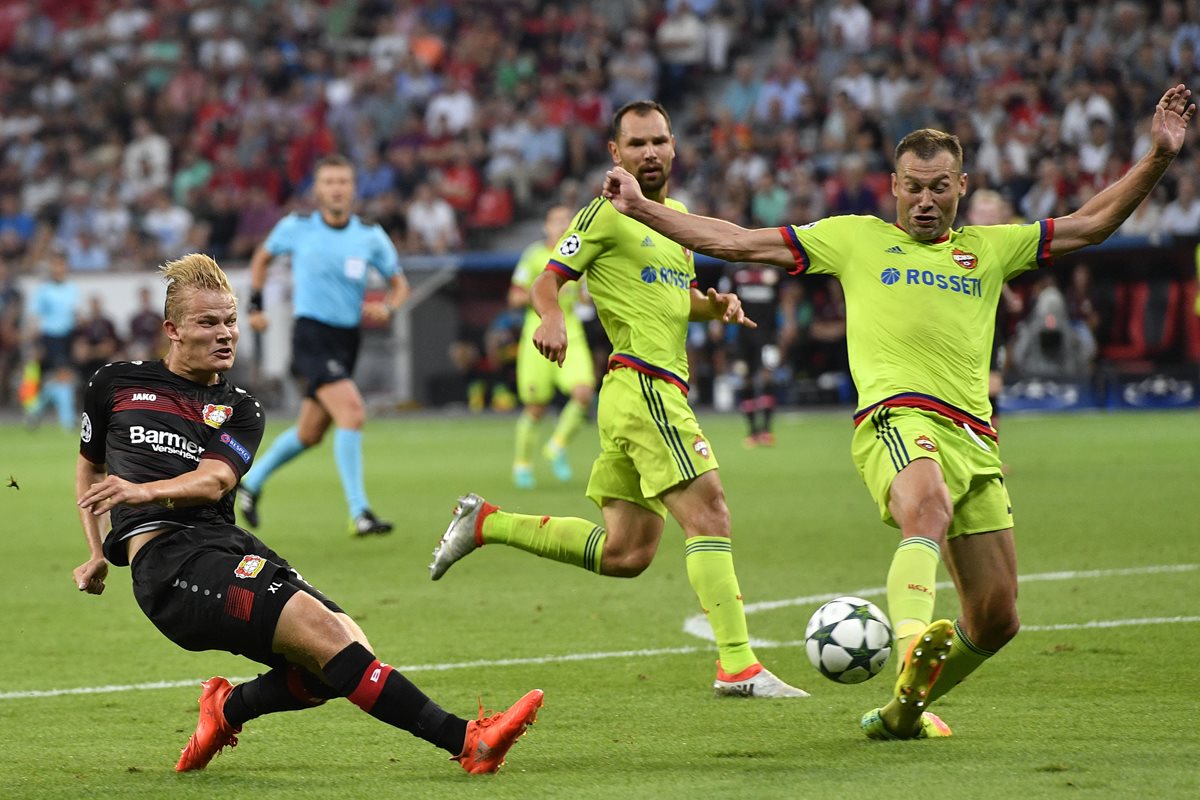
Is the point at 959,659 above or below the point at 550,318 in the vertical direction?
below

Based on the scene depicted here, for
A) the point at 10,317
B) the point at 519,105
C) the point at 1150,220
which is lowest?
the point at 10,317

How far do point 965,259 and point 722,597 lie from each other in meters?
1.58

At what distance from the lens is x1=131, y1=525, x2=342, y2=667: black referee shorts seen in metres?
4.77

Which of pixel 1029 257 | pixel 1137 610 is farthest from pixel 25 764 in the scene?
pixel 1137 610

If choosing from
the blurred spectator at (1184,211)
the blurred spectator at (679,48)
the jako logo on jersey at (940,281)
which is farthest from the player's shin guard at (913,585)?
the blurred spectator at (679,48)

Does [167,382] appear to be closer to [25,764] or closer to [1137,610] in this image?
[25,764]

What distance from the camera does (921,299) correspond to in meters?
5.51

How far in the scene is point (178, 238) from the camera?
2995 cm

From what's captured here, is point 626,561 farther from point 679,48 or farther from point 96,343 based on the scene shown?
point 679,48

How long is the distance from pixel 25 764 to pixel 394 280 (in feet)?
24.2

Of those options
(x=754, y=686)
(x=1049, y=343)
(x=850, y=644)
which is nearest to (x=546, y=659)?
(x=754, y=686)

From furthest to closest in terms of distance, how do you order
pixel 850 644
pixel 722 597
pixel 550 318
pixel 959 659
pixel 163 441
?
pixel 550 318 → pixel 722 597 → pixel 959 659 → pixel 850 644 → pixel 163 441

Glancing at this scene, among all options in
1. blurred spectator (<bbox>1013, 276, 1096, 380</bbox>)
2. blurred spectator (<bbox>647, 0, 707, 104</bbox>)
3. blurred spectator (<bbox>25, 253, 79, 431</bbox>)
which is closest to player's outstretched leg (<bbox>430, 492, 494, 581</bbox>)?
blurred spectator (<bbox>1013, 276, 1096, 380</bbox>)

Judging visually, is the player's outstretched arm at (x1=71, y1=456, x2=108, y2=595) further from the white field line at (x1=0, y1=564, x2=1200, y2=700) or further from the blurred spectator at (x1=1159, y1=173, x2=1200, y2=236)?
the blurred spectator at (x1=1159, y1=173, x2=1200, y2=236)
